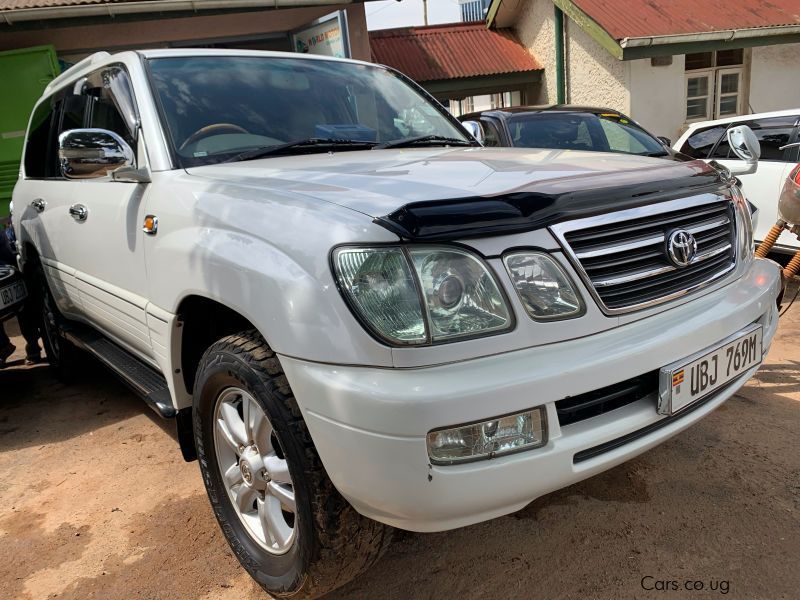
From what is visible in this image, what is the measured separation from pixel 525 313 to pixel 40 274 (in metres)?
3.69

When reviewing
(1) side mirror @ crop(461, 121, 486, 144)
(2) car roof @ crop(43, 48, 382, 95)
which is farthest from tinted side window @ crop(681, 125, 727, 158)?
(2) car roof @ crop(43, 48, 382, 95)

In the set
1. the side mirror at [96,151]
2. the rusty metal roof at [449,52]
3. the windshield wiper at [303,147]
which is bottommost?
the windshield wiper at [303,147]

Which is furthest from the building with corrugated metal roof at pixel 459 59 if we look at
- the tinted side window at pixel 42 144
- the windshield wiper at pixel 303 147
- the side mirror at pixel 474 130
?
the windshield wiper at pixel 303 147

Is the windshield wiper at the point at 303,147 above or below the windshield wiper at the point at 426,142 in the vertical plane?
above

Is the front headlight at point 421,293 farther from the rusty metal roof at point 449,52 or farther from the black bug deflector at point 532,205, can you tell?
the rusty metal roof at point 449,52

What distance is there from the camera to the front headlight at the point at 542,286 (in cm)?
162

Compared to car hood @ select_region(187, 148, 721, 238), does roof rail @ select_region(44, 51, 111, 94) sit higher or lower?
higher

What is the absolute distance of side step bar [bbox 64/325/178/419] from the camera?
255 centimetres

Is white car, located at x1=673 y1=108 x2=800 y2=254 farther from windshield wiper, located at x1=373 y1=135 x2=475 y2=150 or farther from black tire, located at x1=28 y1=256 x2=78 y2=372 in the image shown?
black tire, located at x1=28 y1=256 x2=78 y2=372

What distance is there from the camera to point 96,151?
2.49 m

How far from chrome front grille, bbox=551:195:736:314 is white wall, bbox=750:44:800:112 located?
13105 millimetres

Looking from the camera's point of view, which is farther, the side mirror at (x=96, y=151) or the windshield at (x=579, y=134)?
the windshield at (x=579, y=134)

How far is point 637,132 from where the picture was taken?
629cm

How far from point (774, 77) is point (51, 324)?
1405 cm
